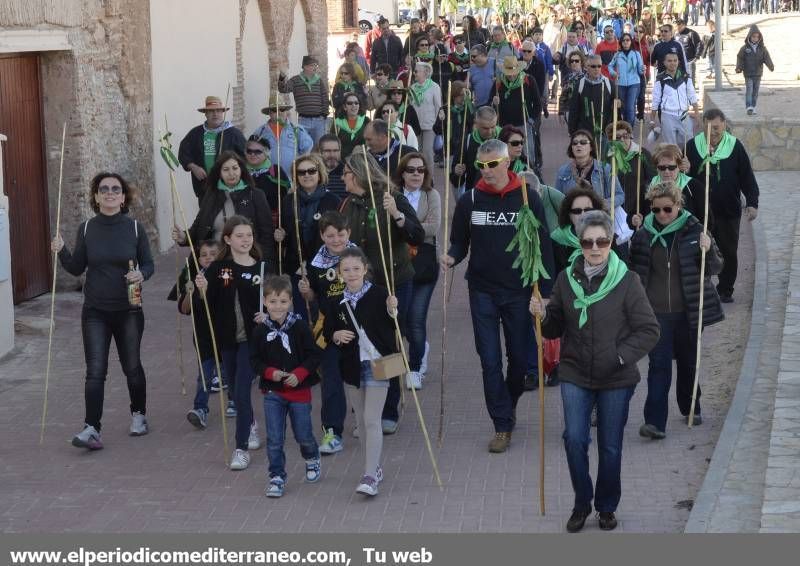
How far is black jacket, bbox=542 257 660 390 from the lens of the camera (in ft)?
23.6

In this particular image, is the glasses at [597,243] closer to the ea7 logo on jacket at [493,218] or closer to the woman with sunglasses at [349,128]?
the ea7 logo on jacket at [493,218]

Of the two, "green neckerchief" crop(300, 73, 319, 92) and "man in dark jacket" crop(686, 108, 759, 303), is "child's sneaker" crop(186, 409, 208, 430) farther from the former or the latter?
"green neckerchief" crop(300, 73, 319, 92)

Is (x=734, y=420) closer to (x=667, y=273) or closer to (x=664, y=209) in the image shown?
(x=667, y=273)

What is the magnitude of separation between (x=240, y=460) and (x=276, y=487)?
66 centimetres

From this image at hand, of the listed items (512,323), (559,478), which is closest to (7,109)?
(512,323)

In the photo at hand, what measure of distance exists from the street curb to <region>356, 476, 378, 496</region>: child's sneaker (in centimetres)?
173

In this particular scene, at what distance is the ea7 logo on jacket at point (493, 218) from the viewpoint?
8.85 m

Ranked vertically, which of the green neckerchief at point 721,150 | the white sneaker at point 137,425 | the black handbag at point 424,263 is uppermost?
the green neckerchief at point 721,150

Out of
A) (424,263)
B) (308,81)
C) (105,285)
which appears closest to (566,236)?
(424,263)

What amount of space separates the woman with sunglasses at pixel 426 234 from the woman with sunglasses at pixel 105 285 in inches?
71.8

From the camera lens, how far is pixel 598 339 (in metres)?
7.21

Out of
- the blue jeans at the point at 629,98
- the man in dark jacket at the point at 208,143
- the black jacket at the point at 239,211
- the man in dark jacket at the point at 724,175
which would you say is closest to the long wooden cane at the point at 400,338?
the black jacket at the point at 239,211

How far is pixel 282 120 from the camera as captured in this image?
13633 mm

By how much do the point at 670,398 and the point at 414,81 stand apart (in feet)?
31.4
